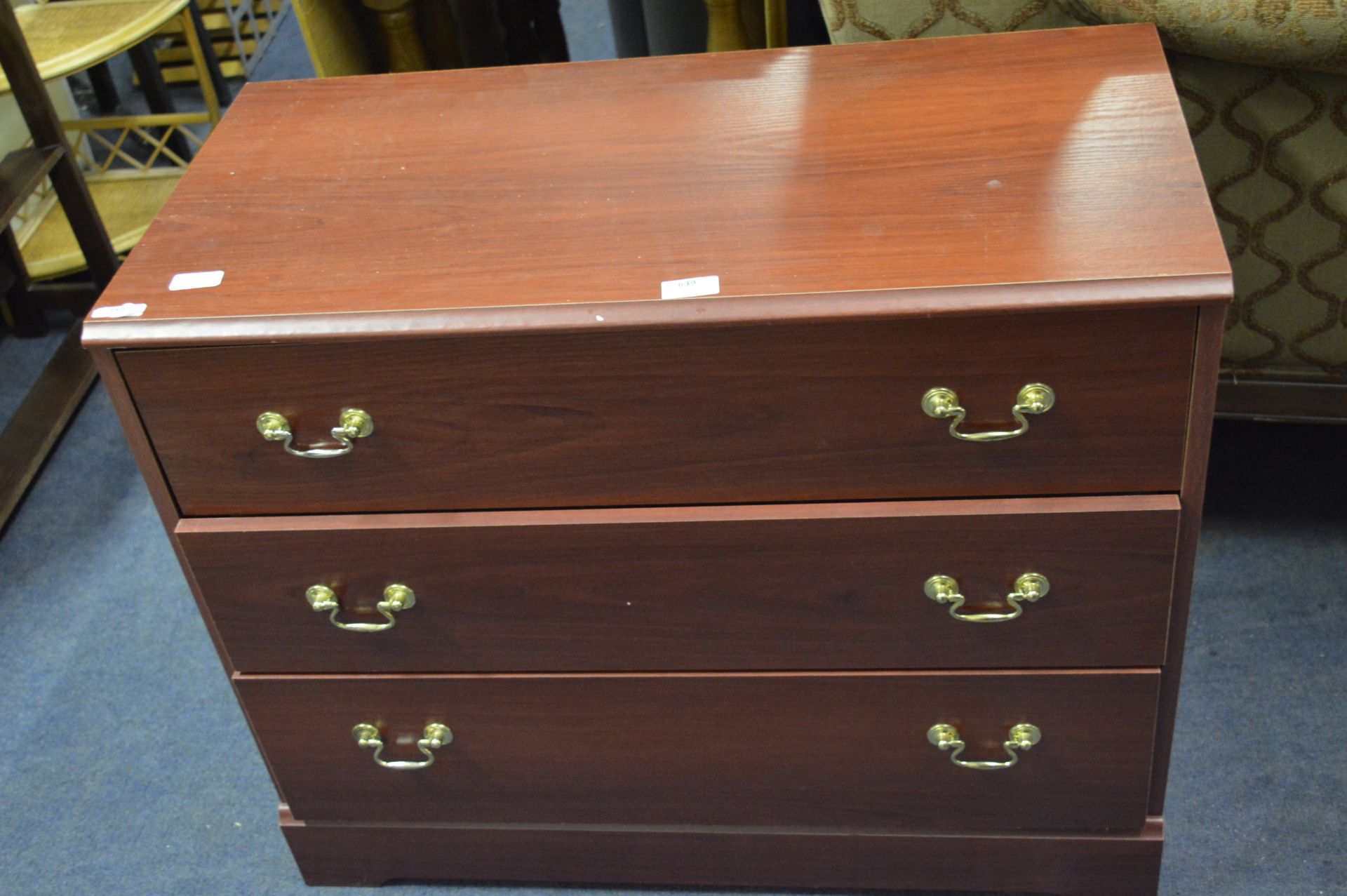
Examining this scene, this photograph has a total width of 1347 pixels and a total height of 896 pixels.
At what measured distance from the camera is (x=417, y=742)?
1.08 meters

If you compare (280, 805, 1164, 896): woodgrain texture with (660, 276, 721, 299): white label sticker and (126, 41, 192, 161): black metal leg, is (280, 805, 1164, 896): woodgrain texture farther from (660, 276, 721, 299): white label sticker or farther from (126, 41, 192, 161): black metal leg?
(126, 41, 192, 161): black metal leg

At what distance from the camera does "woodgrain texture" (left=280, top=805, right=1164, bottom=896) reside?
111 cm

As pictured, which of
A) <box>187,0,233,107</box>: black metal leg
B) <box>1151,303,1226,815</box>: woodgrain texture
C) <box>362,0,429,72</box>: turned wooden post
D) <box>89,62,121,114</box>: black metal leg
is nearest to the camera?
<box>1151,303,1226,815</box>: woodgrain texture

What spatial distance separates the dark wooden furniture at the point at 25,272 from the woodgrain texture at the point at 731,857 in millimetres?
732

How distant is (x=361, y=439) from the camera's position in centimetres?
90

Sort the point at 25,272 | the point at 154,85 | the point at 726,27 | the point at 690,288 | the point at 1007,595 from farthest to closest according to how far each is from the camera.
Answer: the point at 154,85 → the point at 25,272 → the point at 726,27 → the point at 1007,595 → the point at 690,288

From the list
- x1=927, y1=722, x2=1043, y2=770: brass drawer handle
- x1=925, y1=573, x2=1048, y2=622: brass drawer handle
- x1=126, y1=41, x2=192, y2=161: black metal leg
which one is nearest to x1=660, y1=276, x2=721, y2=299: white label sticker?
x1=925, y1=573, x2=1048, y2=622: brass drawer handle

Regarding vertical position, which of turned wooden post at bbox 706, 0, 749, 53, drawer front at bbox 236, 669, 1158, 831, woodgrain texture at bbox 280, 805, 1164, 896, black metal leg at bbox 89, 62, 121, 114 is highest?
turned wooden post at bbox 706, 0, 749, 53

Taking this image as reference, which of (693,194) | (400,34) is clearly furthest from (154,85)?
(693,194)

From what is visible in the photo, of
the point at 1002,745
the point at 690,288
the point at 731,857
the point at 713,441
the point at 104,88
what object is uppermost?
the point at 690,288

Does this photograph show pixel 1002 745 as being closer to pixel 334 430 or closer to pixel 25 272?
pixel 334 430

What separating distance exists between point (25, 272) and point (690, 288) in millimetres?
1402

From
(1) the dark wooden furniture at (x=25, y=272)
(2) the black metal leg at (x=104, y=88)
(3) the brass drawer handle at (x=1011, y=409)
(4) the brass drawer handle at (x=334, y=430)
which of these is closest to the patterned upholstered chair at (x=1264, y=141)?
(3) the brass drawer handle at (x=1011, y=409)

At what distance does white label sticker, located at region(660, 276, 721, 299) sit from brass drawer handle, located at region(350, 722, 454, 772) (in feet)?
1.44
